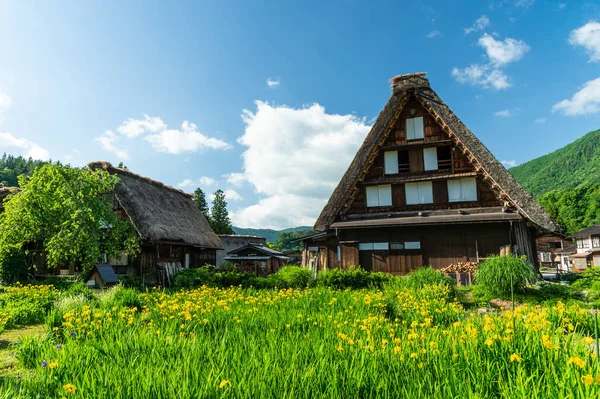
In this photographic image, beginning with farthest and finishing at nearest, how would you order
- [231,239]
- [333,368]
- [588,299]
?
[231,239] < [588,299] < [333,368]

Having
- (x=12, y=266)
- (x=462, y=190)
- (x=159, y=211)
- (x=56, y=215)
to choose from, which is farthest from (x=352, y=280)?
(x=159, y=211)

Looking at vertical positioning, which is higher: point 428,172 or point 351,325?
point 428,172

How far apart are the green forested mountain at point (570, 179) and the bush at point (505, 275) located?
84.5 m

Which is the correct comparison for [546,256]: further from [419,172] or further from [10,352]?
[10,352]

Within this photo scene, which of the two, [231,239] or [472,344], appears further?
[231,239]

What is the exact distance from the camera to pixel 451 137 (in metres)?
18.8

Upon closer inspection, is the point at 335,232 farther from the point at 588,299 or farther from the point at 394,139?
the point at 588,299

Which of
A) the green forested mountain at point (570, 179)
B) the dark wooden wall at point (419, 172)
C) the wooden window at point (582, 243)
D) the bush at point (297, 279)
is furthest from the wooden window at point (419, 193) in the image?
the green forested mountain at point (570, 179)

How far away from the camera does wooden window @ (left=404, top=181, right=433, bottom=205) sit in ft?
62.7

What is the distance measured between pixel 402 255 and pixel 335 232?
3.96 m

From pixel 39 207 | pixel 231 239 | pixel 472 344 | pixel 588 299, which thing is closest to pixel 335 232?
pixel 588 299

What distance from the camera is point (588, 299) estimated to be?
381 inches

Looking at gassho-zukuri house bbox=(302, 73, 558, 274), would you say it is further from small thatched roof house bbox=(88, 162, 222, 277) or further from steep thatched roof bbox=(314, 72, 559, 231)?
small thatched roof house bbox=(88, 162, 222, 277)

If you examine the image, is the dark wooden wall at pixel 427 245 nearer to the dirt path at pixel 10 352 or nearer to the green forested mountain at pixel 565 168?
the dirt path at pixel 10 352
